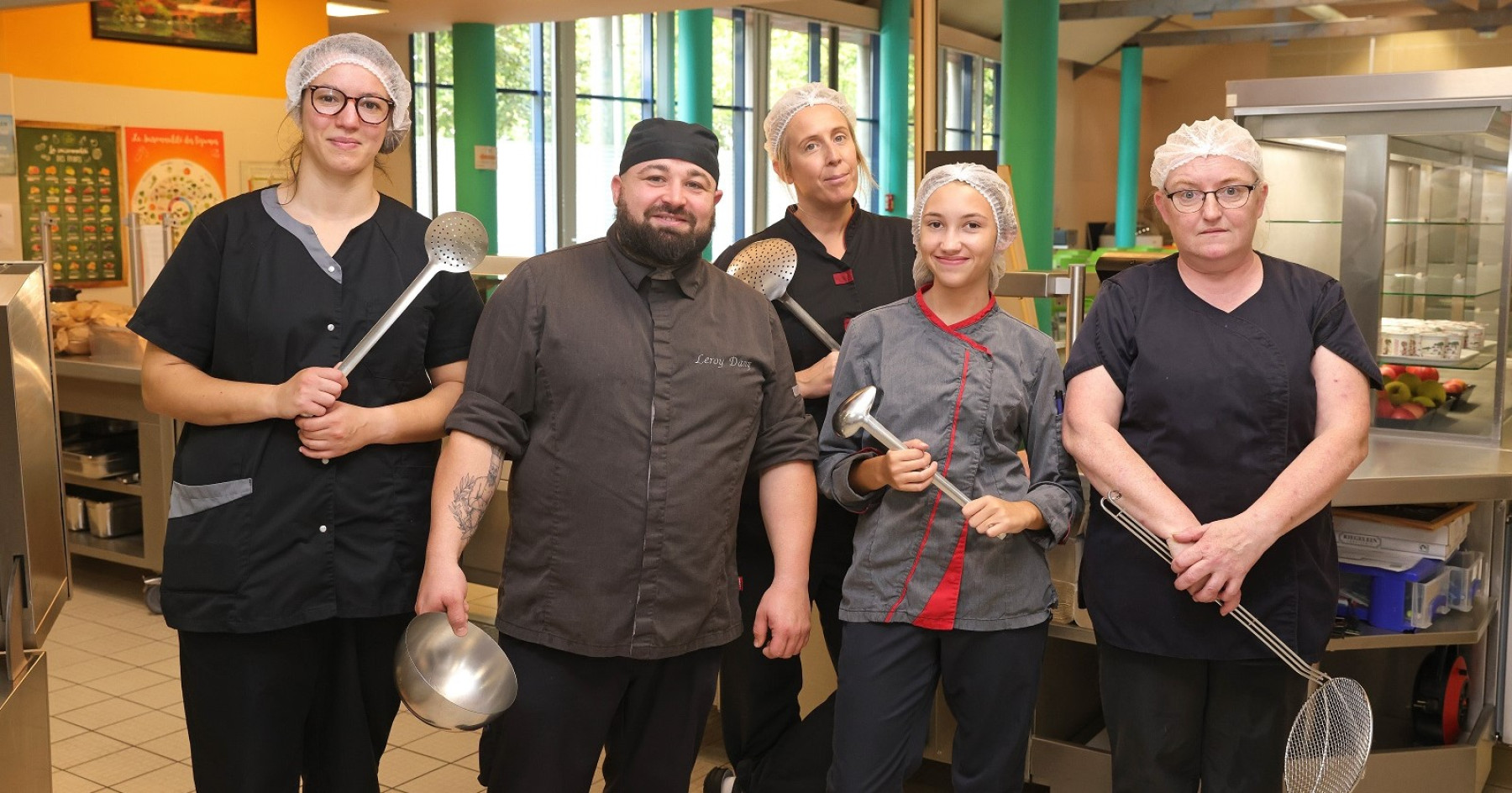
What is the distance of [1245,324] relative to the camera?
1.92 meters

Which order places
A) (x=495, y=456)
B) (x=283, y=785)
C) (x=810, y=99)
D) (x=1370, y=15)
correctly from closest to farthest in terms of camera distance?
(x=495, y=456) < (x=283, y=785) < (x=810, y=99) < (x=1370, y=15)

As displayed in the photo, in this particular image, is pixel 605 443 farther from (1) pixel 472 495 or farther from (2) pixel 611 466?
(1) pixel 472 495

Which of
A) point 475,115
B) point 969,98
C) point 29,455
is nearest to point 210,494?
point 29,455

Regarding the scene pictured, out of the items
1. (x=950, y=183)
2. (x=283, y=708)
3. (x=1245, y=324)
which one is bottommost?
(x=283, y=708)

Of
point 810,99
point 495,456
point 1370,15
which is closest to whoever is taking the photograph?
point 495,456

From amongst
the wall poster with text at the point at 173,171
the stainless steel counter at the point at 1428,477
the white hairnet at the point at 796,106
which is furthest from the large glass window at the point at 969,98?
the white hairnet at the point at 796,106

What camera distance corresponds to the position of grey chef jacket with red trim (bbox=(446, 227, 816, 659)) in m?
1.84

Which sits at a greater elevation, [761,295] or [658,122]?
[658,122]

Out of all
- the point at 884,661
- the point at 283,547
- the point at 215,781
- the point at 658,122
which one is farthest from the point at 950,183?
the point at 215,781

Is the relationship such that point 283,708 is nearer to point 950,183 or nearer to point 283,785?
point 283,785

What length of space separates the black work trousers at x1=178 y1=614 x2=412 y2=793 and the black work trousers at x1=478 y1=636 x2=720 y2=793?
0.19 metres

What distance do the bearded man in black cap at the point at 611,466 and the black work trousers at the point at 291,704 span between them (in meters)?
0.21

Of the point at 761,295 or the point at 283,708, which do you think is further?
the point at 761,295

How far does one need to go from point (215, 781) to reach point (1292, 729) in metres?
1.61
